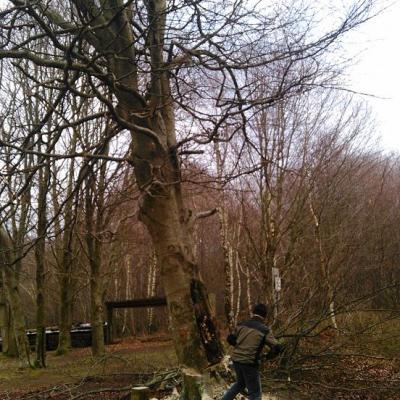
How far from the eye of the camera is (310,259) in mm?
12438

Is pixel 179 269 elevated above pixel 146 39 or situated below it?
below

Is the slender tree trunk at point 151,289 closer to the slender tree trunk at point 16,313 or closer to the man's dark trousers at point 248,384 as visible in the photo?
the slender tree trunk at point 16,313

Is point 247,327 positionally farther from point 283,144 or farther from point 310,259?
point 283,144

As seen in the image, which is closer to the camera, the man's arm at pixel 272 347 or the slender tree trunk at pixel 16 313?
the man's arm at pixel 272 347

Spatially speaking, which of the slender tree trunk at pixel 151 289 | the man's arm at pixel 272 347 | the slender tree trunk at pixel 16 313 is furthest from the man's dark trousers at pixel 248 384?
the slender tree trunk at pixel 151 289

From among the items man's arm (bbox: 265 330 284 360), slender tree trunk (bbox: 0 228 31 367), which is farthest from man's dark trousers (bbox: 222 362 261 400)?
slender tree trunk (bbox: 0 228 31 367)

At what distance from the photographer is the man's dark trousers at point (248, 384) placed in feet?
19.9

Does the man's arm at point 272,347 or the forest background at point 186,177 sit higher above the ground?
the forest background at point 186,177

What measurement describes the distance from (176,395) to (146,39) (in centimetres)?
483

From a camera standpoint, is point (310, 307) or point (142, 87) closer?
point (142, 87)

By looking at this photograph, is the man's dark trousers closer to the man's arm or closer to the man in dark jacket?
the man in dark jacket

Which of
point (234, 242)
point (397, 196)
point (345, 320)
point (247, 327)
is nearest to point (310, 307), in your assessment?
point (345, 320)

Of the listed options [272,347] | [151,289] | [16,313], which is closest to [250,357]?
[272,347]

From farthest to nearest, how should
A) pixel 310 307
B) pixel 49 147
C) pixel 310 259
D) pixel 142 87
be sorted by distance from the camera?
pixel 310 259
pixel 310 307
pixel 142 87
pixel 49 147
